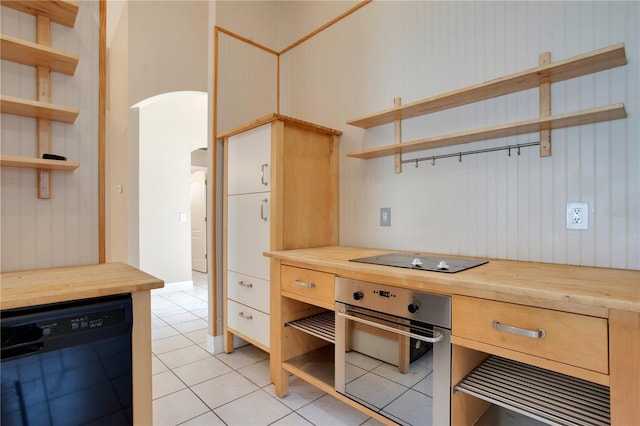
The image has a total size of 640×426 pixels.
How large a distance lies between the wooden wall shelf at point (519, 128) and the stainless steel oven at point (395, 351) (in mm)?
880

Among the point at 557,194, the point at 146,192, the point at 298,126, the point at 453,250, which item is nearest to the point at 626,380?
the point at 557,194

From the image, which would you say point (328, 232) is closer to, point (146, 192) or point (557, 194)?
point (557, 194)

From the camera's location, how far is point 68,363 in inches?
44.8

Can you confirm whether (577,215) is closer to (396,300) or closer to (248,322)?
(396,300)

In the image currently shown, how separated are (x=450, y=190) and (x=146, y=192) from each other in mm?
4111

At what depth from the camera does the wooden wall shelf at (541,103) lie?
4.42ft

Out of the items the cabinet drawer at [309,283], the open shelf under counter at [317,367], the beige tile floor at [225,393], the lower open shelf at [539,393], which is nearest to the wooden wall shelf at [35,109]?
the cabinet drawer at [309,283]

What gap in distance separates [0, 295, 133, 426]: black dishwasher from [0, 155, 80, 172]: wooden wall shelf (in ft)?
2.47

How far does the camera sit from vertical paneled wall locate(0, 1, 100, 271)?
157cm

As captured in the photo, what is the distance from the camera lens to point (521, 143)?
166 cm

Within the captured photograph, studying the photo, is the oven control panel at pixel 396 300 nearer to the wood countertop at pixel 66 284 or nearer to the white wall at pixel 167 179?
the wood countertop at pixel 66 284

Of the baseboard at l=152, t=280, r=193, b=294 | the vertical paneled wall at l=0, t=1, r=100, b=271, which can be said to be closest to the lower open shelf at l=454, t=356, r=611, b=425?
the vertical paneled wall at l=0, t=1, r=100, b=271

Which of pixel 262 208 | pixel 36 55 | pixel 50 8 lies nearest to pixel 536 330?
pixel 262 208

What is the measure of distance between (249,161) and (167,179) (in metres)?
2.91
